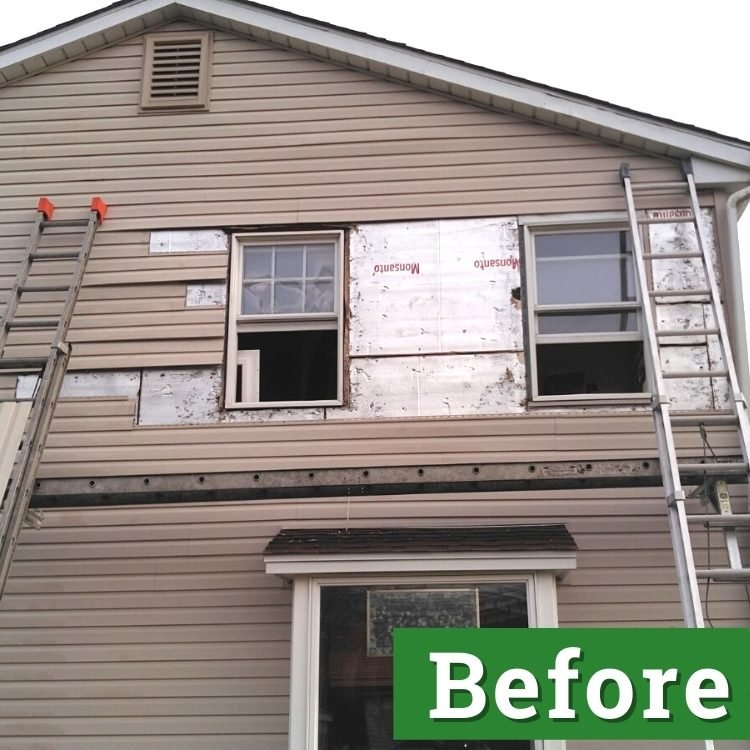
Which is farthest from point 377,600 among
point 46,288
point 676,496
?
point 46,288

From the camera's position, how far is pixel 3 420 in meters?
6.94

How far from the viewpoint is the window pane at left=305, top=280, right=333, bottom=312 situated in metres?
7.89

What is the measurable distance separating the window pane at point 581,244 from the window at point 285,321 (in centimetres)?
163

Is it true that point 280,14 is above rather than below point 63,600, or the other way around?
above

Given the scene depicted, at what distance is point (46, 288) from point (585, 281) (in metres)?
4.21

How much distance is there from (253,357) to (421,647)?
278cm

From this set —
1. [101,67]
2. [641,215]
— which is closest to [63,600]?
[101,67]

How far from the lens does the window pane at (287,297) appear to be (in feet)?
26.0

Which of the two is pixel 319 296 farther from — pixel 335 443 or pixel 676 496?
pixel 676 496

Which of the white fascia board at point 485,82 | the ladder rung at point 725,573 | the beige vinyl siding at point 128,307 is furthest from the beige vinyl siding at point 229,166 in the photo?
the ladder rung at point 725,573

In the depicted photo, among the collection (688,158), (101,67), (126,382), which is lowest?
(126,382)

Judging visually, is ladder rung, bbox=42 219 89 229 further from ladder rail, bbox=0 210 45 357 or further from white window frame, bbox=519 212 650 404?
white window frame, bbox=519 212 650 404

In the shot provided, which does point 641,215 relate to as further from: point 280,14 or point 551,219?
point 280,14

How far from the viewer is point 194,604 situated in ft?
23.5
